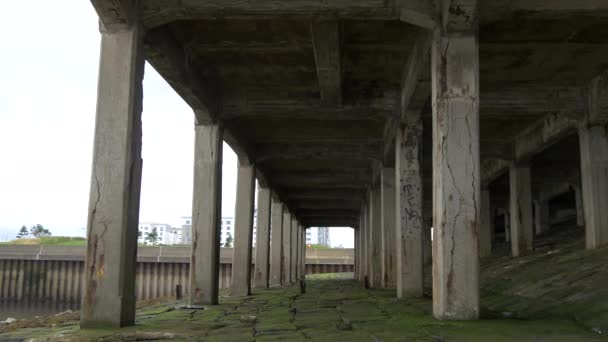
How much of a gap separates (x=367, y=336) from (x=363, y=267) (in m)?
22.8

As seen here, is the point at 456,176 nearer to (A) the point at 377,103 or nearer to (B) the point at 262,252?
(A) the point at 377,103

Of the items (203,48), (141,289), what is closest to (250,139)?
(203,48)

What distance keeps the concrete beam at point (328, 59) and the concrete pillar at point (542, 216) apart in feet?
63.3

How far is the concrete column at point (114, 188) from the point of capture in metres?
7.43

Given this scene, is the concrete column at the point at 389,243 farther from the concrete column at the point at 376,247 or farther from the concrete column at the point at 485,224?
the concrete column at the point at 485,224

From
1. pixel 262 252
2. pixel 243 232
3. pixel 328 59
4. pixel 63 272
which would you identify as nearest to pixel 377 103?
pixel 328 59

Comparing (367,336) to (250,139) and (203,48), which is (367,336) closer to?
(203,48)

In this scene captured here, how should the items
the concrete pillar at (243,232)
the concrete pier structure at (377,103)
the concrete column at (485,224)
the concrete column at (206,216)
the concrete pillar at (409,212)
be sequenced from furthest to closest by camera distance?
1. the concrete column at (485,224)
2. the concrete pillar at (243,232)
3. the concrete pillar at (409,212)
4. the concrete column at (206,216)
5. the concrete pier structure at (377,103)

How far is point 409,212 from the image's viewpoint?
12.9 meters

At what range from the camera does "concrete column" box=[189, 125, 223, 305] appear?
480 inches

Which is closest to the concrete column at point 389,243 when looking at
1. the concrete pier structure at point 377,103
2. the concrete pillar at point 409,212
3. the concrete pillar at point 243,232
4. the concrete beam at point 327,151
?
the concrete pier structure at point 377,103

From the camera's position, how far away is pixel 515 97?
12.8 m

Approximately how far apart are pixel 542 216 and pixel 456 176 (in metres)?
→ 23.3

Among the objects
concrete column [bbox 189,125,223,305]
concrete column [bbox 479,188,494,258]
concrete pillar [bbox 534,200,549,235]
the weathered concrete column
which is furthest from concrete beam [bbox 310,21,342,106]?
concrete pillar [bbox 534,200,549,235]
